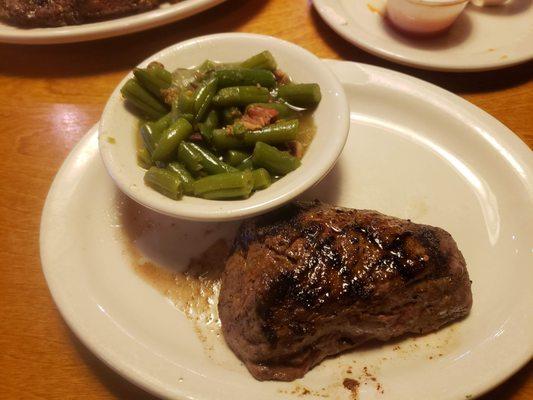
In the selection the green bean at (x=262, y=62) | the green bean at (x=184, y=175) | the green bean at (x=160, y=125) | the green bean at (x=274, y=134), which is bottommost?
the green bean at (x=184, y=175)

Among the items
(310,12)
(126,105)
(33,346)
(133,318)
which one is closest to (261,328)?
(133,318)

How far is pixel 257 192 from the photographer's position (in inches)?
87.5

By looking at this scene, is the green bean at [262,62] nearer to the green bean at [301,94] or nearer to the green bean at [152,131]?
the green bean at [301,94]

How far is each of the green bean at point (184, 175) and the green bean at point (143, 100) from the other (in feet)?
1.20

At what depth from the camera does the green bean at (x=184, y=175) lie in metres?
2.24

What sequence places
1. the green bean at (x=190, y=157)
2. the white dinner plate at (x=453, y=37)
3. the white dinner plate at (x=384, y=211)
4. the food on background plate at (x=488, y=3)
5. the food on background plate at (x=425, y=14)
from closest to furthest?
the white dinner plate at (x=384, y=211) < the green bean at (x=190, y=157) < the white dinner plate at (x=453, y=37) < the food on background plate at (x=425, y=14) < the food on background plate at (x=488, y=3)

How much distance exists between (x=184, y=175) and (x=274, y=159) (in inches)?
16.3

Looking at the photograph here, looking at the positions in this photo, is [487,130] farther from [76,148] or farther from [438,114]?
[76,148]

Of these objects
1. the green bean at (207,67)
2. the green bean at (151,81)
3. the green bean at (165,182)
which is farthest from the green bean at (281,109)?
the green bean at (165,182)

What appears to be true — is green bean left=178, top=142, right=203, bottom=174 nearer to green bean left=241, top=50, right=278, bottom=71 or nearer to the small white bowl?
the small white bowl

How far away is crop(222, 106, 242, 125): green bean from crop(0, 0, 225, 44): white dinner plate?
1.24 metres

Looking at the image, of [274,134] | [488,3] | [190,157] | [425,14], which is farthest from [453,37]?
[190,157]

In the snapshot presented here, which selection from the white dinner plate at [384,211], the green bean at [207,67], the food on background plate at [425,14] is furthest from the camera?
the food on background plate at [425,14]

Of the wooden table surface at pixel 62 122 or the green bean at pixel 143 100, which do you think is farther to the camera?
the green bean at pixel 143 100
